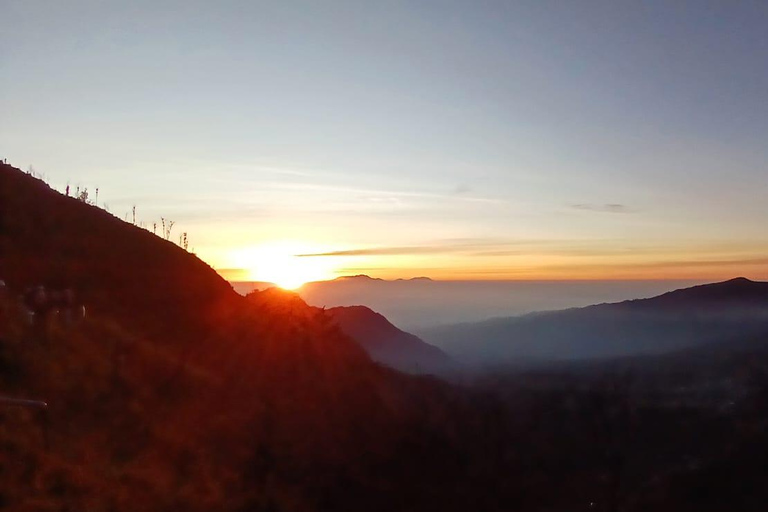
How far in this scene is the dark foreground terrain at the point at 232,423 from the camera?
1602 cm

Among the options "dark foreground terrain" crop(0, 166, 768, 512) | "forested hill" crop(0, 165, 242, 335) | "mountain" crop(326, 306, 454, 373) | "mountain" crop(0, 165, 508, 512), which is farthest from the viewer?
"mountain" crop(326, 306, 454, 373)

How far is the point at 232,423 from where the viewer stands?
22.6 metres

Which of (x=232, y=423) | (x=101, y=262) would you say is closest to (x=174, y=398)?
(x=232, y=423)

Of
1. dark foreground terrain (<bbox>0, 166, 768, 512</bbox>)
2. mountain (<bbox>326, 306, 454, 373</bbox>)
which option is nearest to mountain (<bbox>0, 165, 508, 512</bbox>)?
dark foreground terrain (<bbox>0, 166, 768, 512</bbox>)

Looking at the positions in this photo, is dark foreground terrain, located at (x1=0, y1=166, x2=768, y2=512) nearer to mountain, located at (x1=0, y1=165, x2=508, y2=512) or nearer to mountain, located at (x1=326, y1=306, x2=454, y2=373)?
mountain, located at (x1=0, y1=165, x2=508, y2=512)

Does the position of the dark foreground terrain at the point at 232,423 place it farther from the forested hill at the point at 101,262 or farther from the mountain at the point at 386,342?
the mountain at the point at 386,342

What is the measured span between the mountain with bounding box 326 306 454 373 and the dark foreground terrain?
9226cm

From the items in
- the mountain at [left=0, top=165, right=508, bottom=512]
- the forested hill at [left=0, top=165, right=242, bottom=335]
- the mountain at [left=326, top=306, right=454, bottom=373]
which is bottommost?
the mountain at [left=326, top=306, right=454, bottom=373]

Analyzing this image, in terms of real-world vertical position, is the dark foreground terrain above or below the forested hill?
below

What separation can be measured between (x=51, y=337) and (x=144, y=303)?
12377mm

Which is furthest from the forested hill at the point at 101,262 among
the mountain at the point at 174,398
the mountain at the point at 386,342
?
the mountain at the point at 386,342

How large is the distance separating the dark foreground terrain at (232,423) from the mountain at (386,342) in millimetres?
92260

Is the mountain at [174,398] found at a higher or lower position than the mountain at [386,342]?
higher

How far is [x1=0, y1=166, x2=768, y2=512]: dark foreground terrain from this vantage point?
1602 cm
